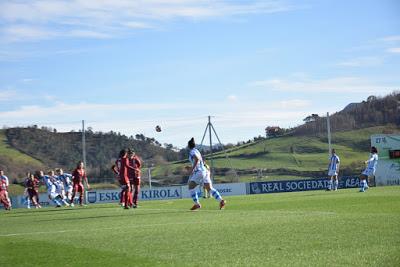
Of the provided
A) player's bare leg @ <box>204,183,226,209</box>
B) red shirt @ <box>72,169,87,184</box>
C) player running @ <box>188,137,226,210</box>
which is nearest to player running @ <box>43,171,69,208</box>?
red shirt @ <box>72,169,87,184</box>

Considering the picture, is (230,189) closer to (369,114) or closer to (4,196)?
(4,196)

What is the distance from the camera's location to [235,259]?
9461 millimetres

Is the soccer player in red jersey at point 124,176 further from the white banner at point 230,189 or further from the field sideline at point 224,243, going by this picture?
the white banner at point 230,189

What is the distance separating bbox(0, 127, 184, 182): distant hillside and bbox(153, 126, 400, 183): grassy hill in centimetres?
702

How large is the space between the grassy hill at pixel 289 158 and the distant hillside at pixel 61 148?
23.0 ft

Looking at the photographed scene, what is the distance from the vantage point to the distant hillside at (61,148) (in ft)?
234

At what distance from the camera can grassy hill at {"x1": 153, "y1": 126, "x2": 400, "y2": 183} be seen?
62594 millimetres

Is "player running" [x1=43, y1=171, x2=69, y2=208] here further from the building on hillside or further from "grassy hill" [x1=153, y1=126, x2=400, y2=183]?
the building on hillside

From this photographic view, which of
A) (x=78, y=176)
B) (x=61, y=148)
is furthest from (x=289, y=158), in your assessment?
(x=78, y=176)

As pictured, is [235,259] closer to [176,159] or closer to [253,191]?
[253,191]

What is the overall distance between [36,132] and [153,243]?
68137mm

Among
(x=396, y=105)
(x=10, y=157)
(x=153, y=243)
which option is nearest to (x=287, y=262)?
(x=153, y=243)

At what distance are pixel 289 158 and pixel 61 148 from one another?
77.7 feet

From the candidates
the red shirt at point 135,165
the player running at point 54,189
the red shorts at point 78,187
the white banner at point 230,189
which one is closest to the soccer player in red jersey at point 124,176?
the red shirt at point 135,165
